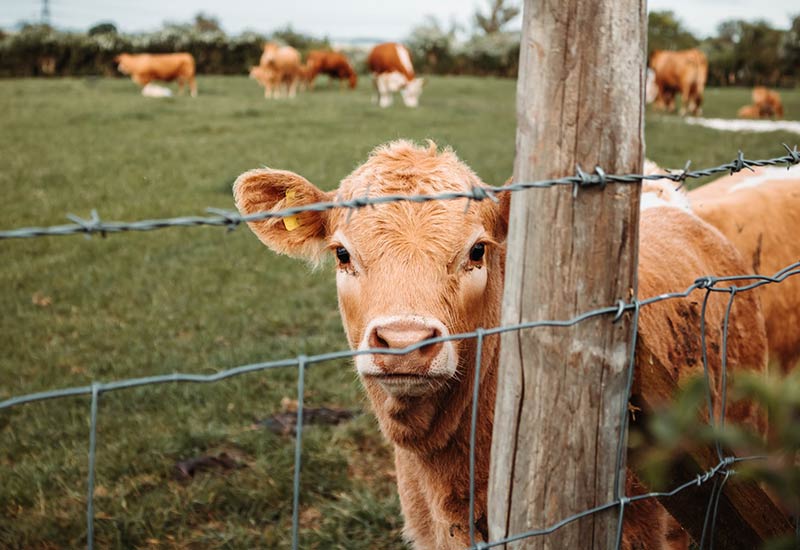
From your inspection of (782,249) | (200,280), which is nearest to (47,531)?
(200,280)

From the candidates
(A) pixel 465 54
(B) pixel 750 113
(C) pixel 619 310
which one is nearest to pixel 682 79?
(B) pixel 750 113

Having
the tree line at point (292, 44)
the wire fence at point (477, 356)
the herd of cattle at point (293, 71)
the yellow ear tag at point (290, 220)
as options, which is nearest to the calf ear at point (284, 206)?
the yellow ear tag at point (290, 220)

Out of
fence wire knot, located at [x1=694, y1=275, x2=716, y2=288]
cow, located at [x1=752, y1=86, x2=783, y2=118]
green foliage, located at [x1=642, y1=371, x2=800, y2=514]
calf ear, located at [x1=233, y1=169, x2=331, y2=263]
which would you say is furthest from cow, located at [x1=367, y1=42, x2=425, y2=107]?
green foliage, located at [x1=642, y1=371, x2=800, y2=514]

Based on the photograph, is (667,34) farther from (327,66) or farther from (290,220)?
(290,220)

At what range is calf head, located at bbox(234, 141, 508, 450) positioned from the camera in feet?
7.55

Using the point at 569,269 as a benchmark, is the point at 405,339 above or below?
below

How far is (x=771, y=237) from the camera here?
4875 mm

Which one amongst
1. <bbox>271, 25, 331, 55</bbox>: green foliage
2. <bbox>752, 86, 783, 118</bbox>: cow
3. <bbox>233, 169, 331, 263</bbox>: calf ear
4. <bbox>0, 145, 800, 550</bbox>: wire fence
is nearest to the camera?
<bbox>0, 145, 800, 550</bbox>: wire fence

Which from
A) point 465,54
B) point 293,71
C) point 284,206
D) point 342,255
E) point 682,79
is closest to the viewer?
point 342,255

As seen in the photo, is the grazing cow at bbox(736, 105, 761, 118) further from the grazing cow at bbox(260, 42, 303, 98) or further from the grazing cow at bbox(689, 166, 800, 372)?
the grazing cow at bbox(689, 166, 800, 372)

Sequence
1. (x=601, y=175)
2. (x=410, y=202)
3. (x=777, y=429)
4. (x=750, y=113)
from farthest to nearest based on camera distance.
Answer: (x=750, y=113) → (x=410, y=202) → (x=601, y=175) → (x=777, y=429)

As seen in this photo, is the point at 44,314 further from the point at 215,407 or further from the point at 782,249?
the point at 782,249

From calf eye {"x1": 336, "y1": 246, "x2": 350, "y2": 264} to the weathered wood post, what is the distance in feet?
4.02

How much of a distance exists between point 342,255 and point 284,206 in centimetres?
41
